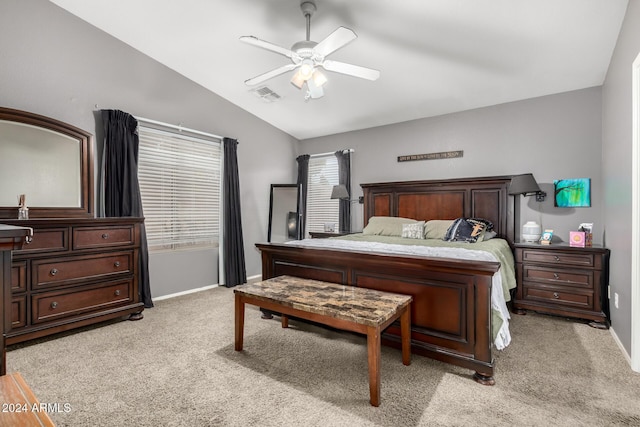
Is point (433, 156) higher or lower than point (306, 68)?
lower

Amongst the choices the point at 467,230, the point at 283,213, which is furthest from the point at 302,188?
the point at 467,230

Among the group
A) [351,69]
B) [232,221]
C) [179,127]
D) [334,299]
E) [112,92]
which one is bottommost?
[334,299]

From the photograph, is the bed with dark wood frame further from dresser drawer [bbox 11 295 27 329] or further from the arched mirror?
the arched mirror

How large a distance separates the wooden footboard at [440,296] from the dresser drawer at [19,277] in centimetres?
248

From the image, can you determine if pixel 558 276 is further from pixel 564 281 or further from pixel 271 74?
pixel 271 74

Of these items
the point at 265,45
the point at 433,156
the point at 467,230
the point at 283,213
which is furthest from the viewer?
the point at 283,213

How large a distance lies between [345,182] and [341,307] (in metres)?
3.48

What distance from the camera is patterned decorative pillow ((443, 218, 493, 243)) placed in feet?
11.8

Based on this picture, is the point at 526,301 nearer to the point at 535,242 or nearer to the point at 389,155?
the point at 535,242

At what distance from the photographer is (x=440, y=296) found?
7.29 ft

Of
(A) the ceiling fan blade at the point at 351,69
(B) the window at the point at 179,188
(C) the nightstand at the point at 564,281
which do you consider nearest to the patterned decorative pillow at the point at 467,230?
(C) the nightstand at the point at 564,281

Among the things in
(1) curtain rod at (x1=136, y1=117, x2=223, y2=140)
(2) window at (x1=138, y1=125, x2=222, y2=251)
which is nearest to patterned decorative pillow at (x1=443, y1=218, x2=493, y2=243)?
(2) window at (x1=138, y1=125, x2=222, y2=251)

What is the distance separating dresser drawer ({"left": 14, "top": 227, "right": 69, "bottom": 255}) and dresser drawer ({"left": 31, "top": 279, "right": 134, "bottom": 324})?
386 mm

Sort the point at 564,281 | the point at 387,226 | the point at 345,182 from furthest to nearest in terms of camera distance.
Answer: the point at 345,182, the point at 387,226, the point at 564,281
